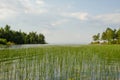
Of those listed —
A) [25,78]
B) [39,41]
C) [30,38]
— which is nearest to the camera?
[25,78]

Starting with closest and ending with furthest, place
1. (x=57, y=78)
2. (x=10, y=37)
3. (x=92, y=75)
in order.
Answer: (x=57, y=78) < (x=92, y=75) < (x=10, y=37)

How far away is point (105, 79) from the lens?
10.8 m

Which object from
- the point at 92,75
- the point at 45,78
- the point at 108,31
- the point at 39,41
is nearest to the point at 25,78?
the point at 45,78

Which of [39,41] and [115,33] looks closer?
[115,33]

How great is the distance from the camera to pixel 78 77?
1129cm

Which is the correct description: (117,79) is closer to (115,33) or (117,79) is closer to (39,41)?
(115,33)

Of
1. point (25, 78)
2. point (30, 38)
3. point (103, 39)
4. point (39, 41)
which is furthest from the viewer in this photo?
point (39, 41)

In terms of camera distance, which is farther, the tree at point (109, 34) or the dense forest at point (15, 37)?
the tree at point (109, 34)

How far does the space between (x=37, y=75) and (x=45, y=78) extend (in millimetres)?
787

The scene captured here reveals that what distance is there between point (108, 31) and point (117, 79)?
84.9 meters

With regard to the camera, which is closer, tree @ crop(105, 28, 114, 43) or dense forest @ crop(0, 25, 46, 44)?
dense forest @ crop(0, 25, 46, 44)

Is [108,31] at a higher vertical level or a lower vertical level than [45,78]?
higher

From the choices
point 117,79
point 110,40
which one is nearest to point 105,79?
point 117,79

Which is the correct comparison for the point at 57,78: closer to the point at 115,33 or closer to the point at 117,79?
the point at 117,79
